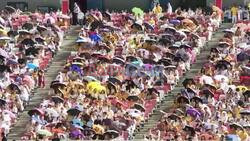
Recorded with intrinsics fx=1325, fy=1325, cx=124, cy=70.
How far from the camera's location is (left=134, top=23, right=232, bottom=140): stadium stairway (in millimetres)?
56281

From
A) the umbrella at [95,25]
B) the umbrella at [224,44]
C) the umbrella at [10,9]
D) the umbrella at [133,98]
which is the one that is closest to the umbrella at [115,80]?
the umbrella at [133,98]

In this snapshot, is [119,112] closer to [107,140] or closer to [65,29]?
[107,140]

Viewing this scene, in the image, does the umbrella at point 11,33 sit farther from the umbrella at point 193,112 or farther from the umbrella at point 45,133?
the umbrella at point 193,112

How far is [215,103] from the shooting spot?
56750mm

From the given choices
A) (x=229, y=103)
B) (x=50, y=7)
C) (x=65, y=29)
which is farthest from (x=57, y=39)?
(x=229, y=103)

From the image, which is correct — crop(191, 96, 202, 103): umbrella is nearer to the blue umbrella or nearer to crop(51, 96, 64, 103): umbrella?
crop(51, 96, 64, 103): umbrella

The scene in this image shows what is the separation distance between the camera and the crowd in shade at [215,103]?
5362cm

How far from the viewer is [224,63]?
60688 mm

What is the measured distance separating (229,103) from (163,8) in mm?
19555

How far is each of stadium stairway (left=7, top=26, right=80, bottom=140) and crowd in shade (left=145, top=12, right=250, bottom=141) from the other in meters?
5.97

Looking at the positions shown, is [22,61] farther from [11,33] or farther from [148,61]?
[148,61]

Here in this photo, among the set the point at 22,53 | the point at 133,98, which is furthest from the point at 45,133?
the point at 22,53

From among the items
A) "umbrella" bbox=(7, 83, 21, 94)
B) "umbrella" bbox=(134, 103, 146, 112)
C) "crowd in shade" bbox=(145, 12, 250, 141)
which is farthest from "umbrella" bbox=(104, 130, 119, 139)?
"umbrella" bbox=(7, 83, 21, 94)

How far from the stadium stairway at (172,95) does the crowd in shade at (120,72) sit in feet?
0.86
